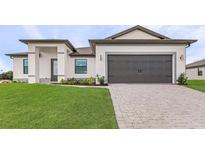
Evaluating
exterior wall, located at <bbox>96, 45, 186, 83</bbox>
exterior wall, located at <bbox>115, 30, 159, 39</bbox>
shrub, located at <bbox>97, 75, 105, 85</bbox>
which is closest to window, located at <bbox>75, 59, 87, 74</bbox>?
exterior wall, located at <bbox>96, 45, 186, 83</bbox>

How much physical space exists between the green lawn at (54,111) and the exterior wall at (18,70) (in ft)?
37.9

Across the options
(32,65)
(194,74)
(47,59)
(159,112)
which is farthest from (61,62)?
(194,74)

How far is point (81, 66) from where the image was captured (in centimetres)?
1989

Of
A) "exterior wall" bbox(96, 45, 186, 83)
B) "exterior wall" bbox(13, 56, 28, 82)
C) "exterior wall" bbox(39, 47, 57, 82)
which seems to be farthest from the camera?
"exterior wall" bbox(13, 56, 28, 82)

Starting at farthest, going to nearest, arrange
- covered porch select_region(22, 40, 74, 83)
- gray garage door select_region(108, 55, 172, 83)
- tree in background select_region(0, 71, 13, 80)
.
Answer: tree in background select_region(0, 71, 13, 80) < covered porch select_region(22, 40, 74, 83) < gray garage door select_region(108, 55, 172, 83)

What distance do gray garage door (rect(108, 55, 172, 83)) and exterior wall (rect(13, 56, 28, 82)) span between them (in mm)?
9749

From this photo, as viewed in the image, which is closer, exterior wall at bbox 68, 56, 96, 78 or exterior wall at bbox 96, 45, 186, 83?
exterior wall at bbox 96, 45, 186, 83

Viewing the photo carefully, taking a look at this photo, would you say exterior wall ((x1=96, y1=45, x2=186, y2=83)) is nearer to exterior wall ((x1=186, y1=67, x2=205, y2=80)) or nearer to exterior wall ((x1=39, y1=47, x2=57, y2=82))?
exterior wall ((x1=39, y1=47, x2=57, y2=82))

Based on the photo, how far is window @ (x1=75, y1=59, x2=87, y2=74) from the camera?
19781 millimetres

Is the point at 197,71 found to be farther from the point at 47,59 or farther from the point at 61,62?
the point at 47,59

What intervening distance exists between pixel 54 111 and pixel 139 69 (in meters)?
10.5
